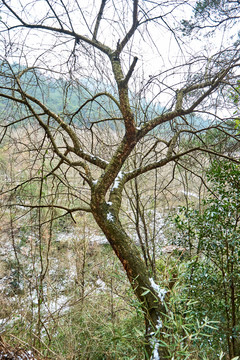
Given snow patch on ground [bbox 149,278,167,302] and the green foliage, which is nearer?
snow patch on ground [bbox 149,278,167,302]

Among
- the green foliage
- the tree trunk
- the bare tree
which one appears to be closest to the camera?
the tree trunk

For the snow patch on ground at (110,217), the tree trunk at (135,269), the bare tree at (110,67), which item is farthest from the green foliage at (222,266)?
the snow patch on ground at (110,217)

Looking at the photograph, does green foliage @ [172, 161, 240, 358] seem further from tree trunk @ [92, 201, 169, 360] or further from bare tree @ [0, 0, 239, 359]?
tree trunk @ [92, 201, 169, 360]

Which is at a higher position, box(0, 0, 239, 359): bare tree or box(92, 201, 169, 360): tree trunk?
box(0, 0, 239, 359): bare tree

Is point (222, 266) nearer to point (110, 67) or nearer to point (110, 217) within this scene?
point (110, 217)

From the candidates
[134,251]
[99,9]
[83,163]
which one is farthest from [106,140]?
[134,251]

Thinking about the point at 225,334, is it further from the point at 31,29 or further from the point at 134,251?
the point at 31,29

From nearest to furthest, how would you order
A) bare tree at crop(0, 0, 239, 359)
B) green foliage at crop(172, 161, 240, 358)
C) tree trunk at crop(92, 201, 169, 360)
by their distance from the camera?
tree trunk at crop(92, 201, 169, 360) < bare tree at crop(0, 0, 239, 359) < green foliage at crop(172, 161, 240, 358)

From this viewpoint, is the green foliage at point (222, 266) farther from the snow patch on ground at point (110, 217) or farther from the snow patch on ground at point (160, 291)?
the snow patch on ground at point (110, 217)

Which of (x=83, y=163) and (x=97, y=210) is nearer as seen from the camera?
(x=97, y=210)

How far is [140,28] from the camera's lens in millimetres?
1819

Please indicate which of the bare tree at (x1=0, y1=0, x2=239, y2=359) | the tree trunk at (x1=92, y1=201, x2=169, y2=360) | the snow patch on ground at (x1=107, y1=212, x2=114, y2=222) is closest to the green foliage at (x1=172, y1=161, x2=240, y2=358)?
the bare tree at (x1=0, y1=0, x2=239, y2=359)

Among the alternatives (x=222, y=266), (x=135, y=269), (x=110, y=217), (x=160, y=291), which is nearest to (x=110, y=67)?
(x=110, y=217)

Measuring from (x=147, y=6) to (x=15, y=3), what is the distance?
3.19 ft
